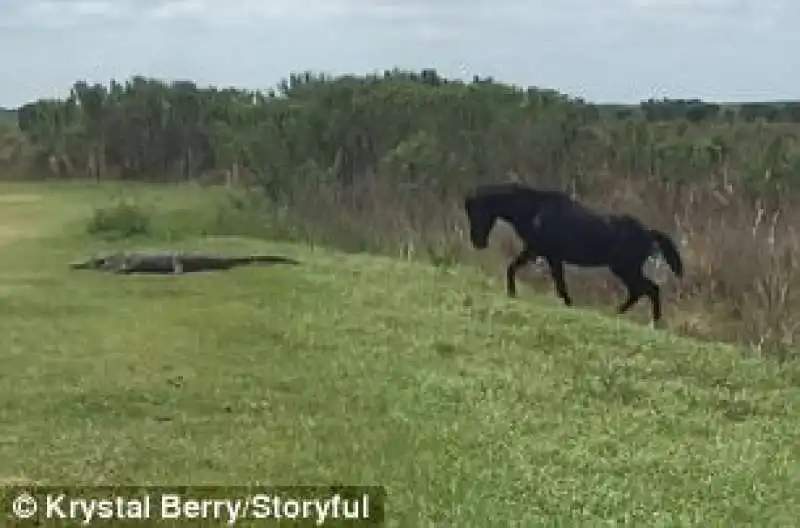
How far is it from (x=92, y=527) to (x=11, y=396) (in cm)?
283

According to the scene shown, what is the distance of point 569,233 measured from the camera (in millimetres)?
12594

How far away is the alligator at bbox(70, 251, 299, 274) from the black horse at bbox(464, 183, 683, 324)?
3.28 meters

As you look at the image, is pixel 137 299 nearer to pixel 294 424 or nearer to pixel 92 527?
pixel 294 424

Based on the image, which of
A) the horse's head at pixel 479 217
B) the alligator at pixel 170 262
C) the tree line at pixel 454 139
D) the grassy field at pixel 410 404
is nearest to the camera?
the grassy field at pixel 410 404

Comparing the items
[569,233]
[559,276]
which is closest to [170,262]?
[559,276]

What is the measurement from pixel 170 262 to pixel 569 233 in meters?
4.45

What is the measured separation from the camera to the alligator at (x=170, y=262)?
1473 centimetres

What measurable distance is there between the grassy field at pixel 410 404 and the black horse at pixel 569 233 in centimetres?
61

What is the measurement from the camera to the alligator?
48.3ft

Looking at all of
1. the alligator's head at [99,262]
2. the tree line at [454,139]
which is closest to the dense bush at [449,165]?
the tree line at [454,139]

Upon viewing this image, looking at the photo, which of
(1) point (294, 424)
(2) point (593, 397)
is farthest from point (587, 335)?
(1) point (294, 424)

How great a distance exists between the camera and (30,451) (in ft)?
21.0

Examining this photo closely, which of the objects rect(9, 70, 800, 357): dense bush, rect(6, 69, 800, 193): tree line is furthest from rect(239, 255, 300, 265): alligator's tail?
rect(6, 69, 800, 193): tree line

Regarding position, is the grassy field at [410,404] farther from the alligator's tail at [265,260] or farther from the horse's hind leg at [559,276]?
the alligator's tail at [265,260]
